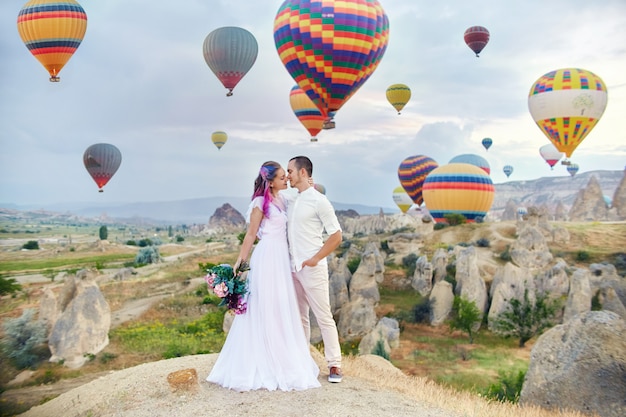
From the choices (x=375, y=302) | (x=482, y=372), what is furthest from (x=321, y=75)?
(x=482, y=372)

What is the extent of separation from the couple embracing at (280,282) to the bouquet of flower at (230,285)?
98 mm

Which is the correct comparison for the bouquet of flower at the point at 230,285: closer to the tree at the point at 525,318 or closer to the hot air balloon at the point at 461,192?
the tree at the point at 525,318

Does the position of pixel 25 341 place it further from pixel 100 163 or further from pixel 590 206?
pixel 590 206

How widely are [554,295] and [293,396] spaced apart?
23.2 meters

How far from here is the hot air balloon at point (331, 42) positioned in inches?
1114

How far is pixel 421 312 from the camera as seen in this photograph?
25531mm

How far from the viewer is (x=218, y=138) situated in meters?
65.6

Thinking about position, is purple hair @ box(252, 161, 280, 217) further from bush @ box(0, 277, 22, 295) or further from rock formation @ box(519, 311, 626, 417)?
bush @ box(0, 277, 22, 295)

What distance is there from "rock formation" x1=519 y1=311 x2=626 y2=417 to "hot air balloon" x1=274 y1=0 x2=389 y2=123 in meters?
22.5

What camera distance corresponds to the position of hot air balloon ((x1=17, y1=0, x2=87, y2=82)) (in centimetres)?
3447

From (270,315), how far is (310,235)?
103 centimetres

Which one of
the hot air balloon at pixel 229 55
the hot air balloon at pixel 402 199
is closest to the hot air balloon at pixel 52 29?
the hot air balloon at pixel 229 55

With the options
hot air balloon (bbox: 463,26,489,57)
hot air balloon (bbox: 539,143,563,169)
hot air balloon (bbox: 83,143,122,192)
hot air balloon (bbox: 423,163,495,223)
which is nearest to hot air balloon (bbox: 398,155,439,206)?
hot air balloon (bbox: 423,163,495,223)

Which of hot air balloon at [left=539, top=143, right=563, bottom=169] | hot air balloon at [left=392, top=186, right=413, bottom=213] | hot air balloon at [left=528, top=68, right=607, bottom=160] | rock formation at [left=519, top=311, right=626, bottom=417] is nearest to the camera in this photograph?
rock formation at [left=519, top=311, right=626, bottom=417]
